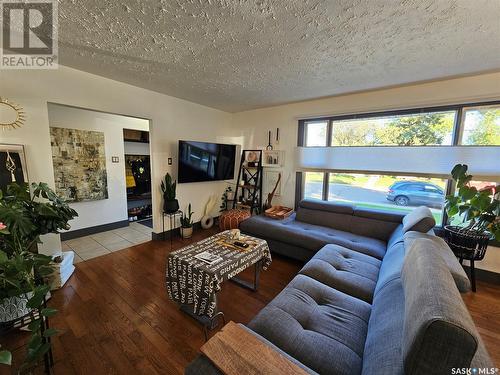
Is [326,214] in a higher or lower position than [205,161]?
lower

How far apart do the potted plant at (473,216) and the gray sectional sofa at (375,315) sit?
45 centimetres

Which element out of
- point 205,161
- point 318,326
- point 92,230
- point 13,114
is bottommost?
point 92,230

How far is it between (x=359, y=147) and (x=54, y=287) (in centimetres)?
395

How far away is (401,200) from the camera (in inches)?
114

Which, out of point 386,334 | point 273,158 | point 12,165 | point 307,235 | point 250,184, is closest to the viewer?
point 386,334

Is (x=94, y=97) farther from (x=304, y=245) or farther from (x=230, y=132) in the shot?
(x=304, y=245)

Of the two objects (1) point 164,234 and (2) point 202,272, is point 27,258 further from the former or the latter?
(1) point 164,234

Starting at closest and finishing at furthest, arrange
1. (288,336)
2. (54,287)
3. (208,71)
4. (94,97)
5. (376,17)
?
(288,336) < (376,17) < (54,287) < (208,71) < (94,97)

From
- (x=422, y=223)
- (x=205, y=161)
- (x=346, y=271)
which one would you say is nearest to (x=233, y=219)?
(x=205, y=161)

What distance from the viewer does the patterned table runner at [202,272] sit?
1580 millimetres

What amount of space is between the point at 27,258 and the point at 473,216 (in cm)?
374

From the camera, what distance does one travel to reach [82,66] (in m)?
2.26

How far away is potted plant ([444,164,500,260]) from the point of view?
2043 mm

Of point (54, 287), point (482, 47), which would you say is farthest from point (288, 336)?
point (482, 47)
